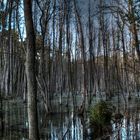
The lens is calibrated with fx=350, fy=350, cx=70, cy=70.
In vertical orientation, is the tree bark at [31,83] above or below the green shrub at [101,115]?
above

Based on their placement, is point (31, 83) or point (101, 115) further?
point (101, 115)

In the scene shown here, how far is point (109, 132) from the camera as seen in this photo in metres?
12.6

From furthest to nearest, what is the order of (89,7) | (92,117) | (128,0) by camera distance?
(89,7) → (92,117) → (128,0)

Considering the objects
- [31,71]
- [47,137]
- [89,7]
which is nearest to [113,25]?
[89,7]

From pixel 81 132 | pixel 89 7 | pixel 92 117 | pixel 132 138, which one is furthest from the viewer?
pixel 89 7

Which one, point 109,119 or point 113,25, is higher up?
point 113,25

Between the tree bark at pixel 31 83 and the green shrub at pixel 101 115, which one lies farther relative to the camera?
the green shrub at pixel 101 115

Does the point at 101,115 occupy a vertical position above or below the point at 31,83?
below

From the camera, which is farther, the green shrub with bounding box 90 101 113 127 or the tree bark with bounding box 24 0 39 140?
the green shrub with bounding box 90 101 113 127

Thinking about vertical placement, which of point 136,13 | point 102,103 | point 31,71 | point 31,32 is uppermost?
point 136,13

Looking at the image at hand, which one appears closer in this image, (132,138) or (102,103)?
(132,138)

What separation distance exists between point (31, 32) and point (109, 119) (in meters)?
7.05

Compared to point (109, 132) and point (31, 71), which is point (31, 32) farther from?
point (109, 132)

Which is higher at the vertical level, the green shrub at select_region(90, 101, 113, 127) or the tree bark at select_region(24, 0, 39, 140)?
the tree bark at select_region(24, 0, 39, 140)
